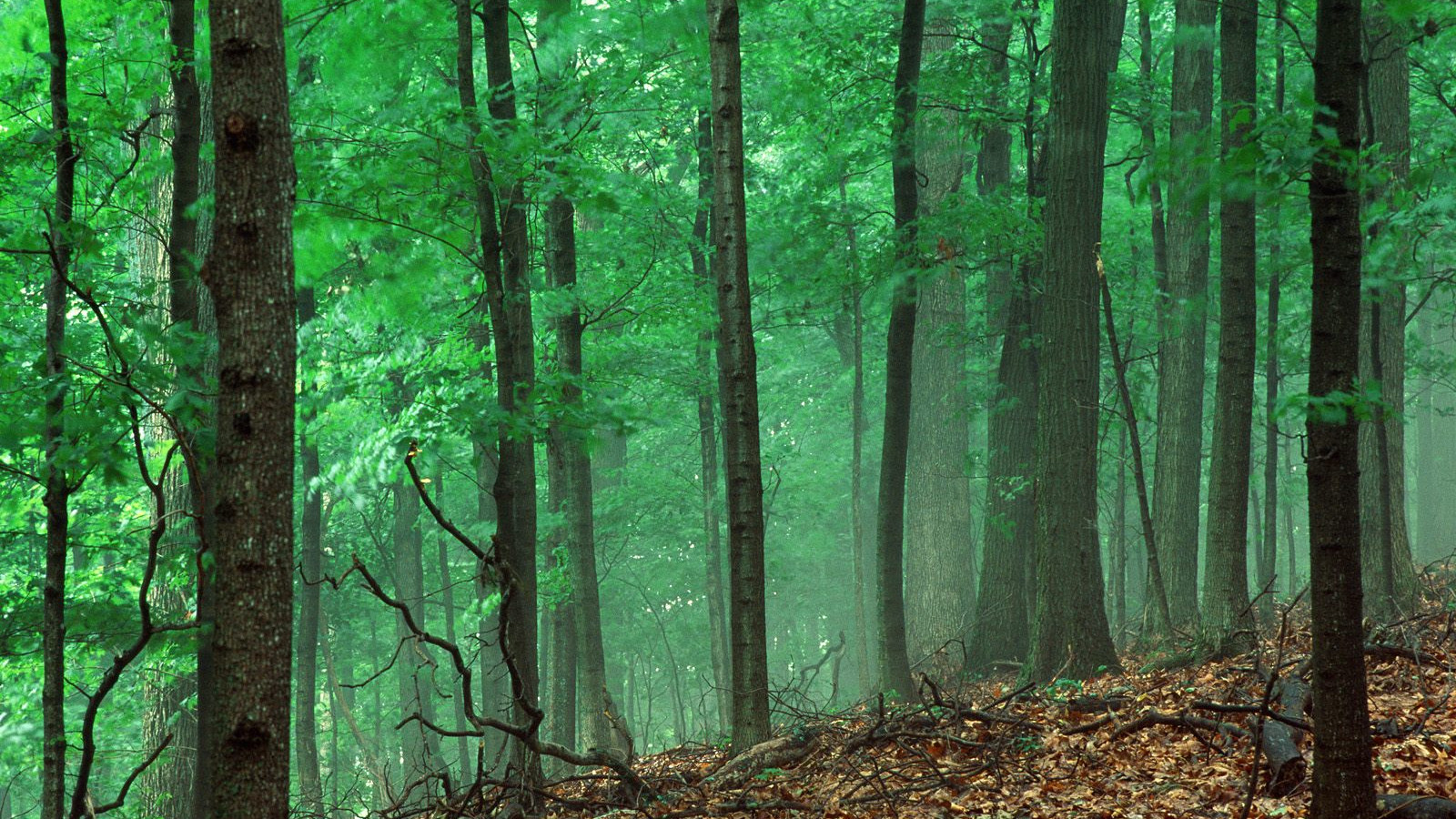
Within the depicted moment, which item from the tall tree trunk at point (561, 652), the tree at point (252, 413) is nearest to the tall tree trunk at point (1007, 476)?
the tall tree trunk at point (561, 652)

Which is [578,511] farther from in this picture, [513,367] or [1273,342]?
[1273,342]

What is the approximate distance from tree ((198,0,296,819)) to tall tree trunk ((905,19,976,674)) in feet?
48.8

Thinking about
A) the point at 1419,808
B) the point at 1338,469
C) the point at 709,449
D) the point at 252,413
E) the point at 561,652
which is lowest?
the point at 561,652

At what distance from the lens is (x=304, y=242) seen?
7.56 metres

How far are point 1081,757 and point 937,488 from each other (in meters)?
13.5

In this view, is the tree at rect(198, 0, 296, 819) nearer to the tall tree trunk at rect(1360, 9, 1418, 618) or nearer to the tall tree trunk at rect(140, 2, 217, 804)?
the tall tree trunk at rect(140, 2, 217, 804)

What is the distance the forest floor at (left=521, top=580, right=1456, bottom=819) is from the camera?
528cm

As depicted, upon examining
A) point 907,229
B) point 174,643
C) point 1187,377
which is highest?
point 907,229

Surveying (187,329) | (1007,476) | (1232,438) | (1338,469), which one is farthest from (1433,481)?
(187,329)

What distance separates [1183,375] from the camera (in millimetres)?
13312

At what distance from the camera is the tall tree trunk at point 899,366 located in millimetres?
10711

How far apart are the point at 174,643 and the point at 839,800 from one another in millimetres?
5275

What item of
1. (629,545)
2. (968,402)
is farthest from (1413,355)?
(629,545)

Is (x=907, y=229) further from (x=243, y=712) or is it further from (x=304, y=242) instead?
(x=243, y=712)
